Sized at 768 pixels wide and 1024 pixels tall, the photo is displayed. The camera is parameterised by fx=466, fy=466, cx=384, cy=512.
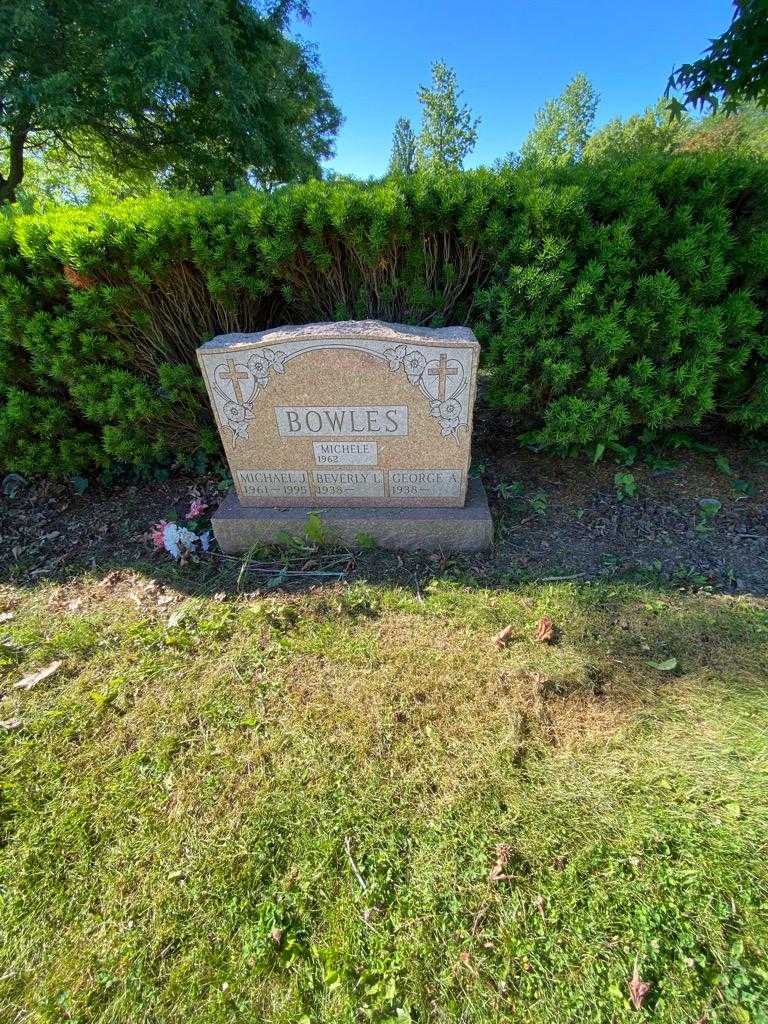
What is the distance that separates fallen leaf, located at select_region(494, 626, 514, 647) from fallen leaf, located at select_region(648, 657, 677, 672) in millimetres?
610

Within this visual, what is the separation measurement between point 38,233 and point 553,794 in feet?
12.5

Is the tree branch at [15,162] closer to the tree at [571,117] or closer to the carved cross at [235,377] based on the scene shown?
the carved cross at [235,377]

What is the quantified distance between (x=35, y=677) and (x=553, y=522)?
290 centimetres

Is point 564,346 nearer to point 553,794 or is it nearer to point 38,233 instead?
point 553,794

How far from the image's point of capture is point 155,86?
6.76 m

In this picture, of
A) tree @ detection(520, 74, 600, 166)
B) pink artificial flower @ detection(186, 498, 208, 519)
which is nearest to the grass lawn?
pink artificial flower @ detection(186, 498, 208, 519)

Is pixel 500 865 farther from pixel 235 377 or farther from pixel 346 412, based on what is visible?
pixel 235 377

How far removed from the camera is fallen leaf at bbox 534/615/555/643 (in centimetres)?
221

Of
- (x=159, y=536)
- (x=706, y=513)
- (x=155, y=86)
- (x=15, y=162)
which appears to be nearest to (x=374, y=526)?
(x=159, y=536)

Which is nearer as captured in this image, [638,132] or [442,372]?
[442,372]

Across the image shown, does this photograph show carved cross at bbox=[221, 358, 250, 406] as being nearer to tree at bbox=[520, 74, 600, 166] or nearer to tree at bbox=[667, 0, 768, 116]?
tree at bbox=[667, 0, 768, 116]

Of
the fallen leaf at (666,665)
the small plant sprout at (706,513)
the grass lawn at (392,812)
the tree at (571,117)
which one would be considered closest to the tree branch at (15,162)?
the grass lawn at (392,812)

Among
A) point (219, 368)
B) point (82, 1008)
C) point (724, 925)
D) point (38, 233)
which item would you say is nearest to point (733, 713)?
point (724, 925)

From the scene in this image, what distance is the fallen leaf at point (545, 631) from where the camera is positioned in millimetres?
2213
